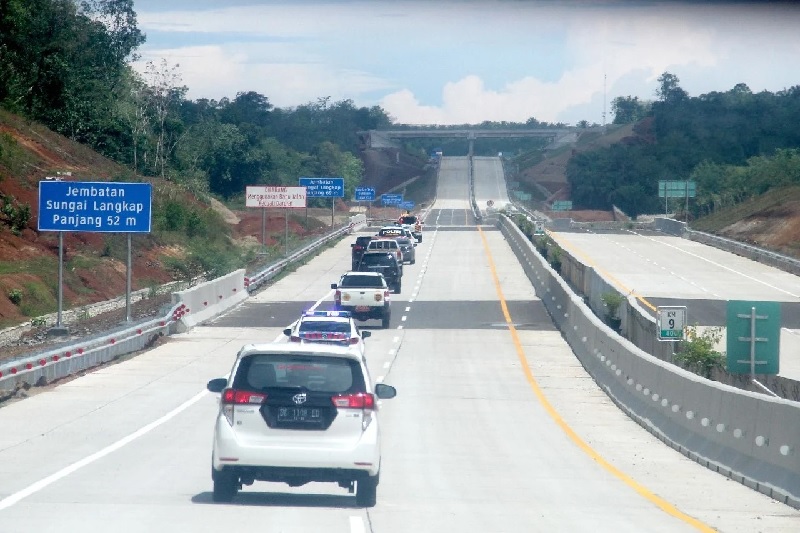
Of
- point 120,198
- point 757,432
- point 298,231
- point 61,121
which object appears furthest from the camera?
point 298,231

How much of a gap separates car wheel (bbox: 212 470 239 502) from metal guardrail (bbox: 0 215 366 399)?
39.5 feet

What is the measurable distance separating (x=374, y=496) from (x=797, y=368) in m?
24.8

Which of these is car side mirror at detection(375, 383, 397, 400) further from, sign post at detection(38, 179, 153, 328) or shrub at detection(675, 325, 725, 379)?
sign post at detection(38, 179, 153, 328)

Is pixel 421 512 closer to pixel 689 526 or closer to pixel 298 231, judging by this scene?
pixel 689 526

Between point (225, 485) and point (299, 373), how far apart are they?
1.40 m

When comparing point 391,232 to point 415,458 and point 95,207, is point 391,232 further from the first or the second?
point 415,458

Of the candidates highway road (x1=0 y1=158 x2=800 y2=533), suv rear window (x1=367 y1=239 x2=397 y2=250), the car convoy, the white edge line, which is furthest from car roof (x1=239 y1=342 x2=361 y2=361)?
suv rear window (x1=367 y1=239 x2=397 y2=250)

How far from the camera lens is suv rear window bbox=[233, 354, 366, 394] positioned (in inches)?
499

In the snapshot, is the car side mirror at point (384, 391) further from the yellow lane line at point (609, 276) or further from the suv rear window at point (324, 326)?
the yellow lane line at point (609, 276)

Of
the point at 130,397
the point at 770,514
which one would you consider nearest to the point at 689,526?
the point at 770,514

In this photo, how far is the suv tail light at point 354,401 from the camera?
12.6 meters

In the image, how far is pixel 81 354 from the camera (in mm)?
29469

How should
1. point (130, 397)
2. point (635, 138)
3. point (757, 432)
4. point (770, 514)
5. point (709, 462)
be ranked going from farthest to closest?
point (635, 138)
point (130, 397)
point (709, 462)
point (757, 432)
point (770, 514)

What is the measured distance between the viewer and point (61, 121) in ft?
289
